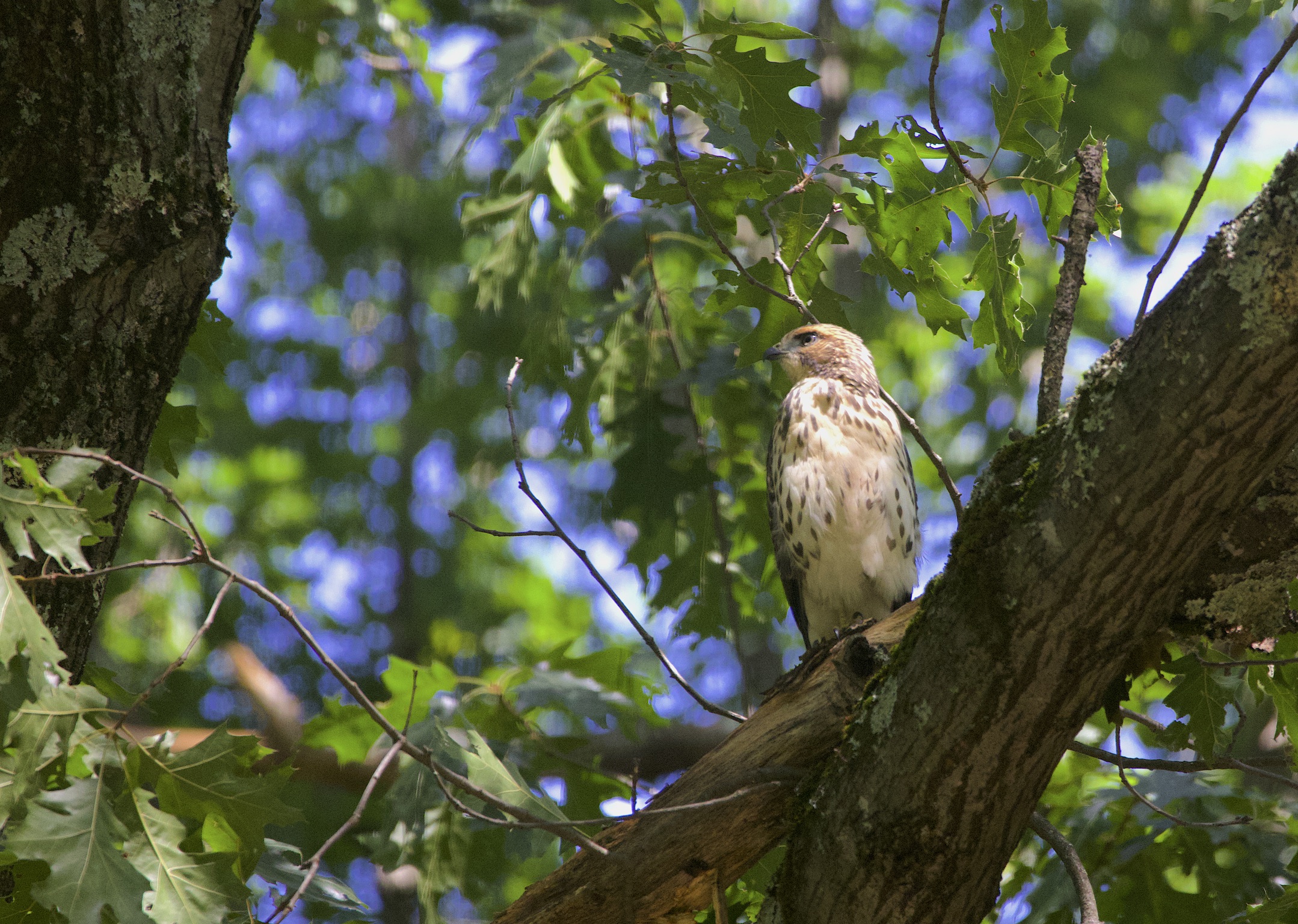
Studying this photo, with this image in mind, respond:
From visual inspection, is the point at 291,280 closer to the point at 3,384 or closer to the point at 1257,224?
the point at 3,384

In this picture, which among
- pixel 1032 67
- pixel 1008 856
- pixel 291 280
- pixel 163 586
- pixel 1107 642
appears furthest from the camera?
pixel 291 280

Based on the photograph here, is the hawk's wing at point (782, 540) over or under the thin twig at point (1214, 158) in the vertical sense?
over

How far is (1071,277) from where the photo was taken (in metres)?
2.38

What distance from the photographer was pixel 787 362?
475 centimetres

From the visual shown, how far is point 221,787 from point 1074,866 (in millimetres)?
1983

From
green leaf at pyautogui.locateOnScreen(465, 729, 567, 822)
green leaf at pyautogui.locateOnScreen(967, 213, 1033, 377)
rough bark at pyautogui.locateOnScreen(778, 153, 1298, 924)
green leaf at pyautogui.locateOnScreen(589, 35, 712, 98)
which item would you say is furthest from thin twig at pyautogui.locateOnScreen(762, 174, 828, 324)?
green leaf at pyautogui.locateOnScreen(465, 729, 567, 822)

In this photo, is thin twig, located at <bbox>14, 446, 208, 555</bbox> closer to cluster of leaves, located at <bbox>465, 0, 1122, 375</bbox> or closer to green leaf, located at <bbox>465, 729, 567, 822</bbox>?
green leaf, located at <bbox>465, 729, 567, 822</bbox>

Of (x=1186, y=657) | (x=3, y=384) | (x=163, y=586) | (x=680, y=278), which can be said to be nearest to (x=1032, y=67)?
(x=1186, y=657)

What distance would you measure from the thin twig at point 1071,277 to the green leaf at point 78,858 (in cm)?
199

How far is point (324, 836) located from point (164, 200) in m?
4.91

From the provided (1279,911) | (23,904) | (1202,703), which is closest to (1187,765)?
(1202,703)

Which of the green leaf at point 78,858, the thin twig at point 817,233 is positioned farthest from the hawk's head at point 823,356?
the green leaf at point 78,858

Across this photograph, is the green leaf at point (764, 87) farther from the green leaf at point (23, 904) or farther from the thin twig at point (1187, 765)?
the green leaf at point (23, 904)

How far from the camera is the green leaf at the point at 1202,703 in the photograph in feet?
7.59
